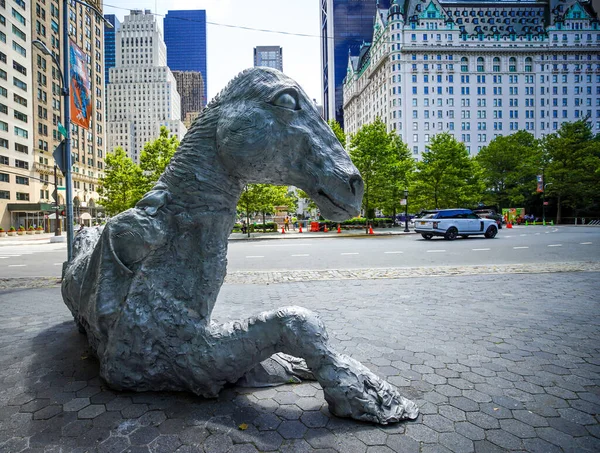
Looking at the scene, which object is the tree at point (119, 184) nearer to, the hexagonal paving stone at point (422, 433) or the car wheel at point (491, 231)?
the car wheel at point (491, 231)

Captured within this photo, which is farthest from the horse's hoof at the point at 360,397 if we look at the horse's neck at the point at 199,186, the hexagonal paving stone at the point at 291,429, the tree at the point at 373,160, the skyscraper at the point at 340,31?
the skyscraper at the point at 340,31

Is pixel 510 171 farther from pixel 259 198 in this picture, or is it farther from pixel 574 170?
pixel 259 198

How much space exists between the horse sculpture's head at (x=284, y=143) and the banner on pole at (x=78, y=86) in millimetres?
7399

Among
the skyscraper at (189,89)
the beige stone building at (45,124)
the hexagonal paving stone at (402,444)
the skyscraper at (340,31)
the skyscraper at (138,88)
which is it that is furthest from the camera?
the skyscraper at (189,89)

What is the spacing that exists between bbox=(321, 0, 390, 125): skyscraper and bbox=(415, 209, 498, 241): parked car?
95062 millimetres

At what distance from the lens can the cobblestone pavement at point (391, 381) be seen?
5.57 ft

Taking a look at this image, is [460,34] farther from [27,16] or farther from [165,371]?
[165,371]

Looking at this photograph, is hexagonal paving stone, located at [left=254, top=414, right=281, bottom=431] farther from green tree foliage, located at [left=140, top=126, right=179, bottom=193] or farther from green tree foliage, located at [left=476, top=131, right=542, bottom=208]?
green tree foliage, located at [left=476, top=131, right=542, bottom=208]

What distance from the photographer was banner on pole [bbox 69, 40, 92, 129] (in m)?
7.23

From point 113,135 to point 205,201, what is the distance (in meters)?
125

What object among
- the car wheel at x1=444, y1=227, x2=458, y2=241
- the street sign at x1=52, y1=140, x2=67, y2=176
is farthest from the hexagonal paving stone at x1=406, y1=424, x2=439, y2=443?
the car wheel at x1=444, y1=227, x2=458, y2=241

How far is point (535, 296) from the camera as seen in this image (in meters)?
5.28

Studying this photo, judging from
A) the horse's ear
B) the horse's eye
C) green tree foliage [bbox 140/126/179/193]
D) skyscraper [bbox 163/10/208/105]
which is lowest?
the horse's ear

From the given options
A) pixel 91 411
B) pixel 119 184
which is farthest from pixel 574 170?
pixel 119 184
